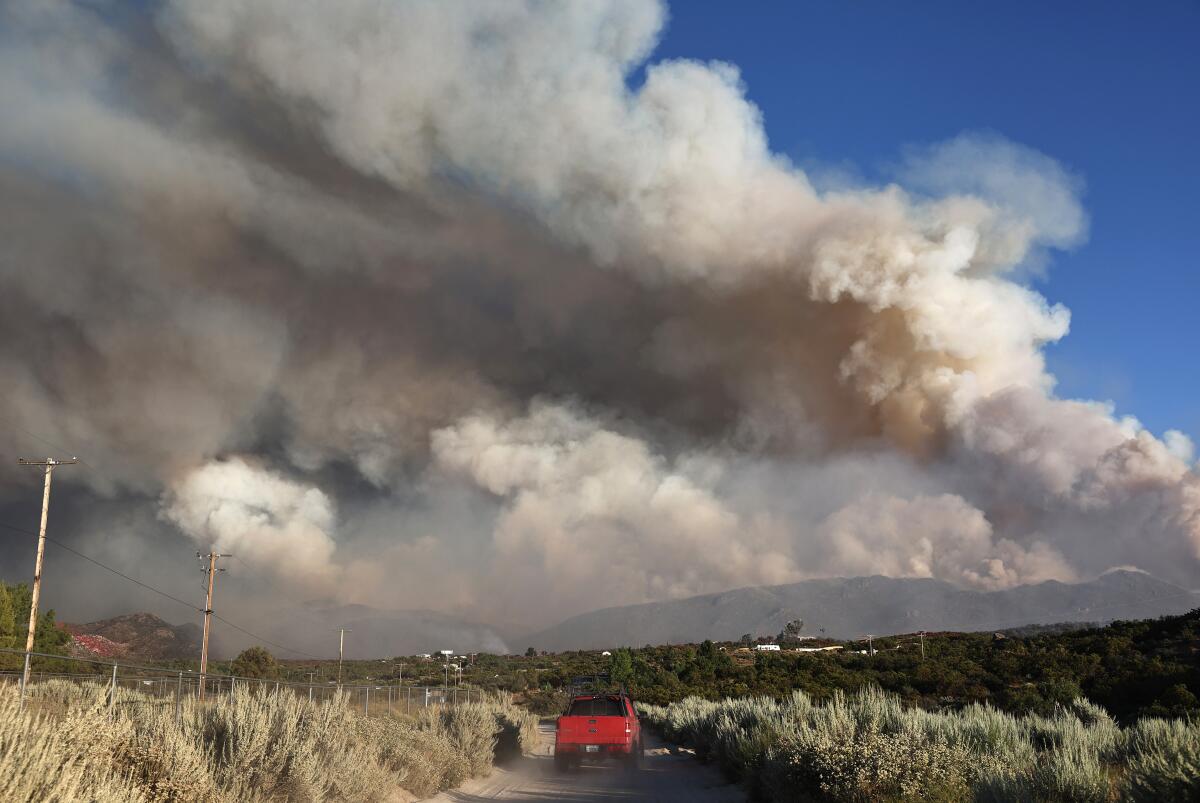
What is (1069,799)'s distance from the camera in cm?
796

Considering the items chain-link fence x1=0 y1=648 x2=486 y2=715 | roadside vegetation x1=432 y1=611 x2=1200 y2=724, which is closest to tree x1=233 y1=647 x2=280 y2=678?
roadside vegetation x1=432 y1=611 x2=1200 y2=724

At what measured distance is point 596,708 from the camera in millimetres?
19641

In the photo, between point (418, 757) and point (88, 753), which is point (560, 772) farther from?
point (88, 753)

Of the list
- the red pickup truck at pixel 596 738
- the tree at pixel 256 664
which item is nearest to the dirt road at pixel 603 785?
the red pickup truck at pixel 596 738

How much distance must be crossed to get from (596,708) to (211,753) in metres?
10.7

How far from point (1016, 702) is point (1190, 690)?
5.00m

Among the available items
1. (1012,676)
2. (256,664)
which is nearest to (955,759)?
(1012,676)

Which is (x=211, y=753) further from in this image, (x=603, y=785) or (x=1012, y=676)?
(x=1012, y=676)

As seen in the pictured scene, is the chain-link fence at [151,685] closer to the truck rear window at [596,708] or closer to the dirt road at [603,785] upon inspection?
the dirt road at [603,785]

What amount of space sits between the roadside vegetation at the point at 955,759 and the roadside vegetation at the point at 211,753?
6.21 meters

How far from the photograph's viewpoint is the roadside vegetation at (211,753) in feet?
19.3

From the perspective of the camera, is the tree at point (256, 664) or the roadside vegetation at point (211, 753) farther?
the tree at point (256, 664)

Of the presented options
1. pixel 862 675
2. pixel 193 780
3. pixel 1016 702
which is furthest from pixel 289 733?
pixel 862 675

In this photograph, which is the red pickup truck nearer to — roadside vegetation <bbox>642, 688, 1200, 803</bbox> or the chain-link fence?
roadside vegetation <bbox>642, 688, 1200, 803</bbox>
